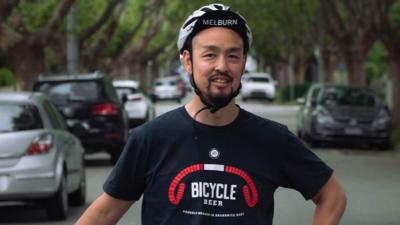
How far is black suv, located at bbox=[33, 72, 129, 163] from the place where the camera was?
64.1 feet

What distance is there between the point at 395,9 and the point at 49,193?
26004mm

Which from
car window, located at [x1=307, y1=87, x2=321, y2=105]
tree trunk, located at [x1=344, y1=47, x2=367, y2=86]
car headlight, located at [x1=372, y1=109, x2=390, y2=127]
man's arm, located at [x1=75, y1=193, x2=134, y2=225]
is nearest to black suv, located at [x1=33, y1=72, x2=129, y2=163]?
car headlight, located at [x1=372, y1=109, x2=390, y2=127]

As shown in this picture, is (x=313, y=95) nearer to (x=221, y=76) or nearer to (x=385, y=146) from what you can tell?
(x=385, y=146)

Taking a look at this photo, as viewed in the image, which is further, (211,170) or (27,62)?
(27,62)

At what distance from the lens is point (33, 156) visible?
11828mm

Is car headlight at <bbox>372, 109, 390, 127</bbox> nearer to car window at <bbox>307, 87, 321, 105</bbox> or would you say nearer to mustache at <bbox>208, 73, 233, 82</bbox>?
car window at <bbox>307, 87, 321, 105</bbox>

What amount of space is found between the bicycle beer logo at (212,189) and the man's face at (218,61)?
0.24m

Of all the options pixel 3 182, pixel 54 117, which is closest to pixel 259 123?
pixel 3 182

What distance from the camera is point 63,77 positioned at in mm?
19469

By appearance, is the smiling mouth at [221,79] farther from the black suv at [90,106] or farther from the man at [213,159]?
the black suv at [90,106]

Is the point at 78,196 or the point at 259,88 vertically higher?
the point at 78,196

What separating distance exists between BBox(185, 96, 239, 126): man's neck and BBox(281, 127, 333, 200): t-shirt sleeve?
0.72 ft

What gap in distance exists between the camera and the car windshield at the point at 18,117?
1208cm

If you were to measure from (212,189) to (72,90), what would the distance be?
16.2 m
